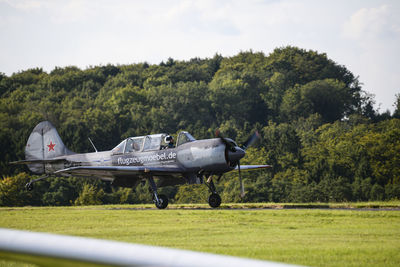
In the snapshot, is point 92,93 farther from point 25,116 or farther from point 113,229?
point 113,229

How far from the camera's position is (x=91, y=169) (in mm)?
19812

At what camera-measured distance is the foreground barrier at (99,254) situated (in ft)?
7.07

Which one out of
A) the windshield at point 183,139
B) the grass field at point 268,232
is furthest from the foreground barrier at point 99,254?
the windshield at point 183,139

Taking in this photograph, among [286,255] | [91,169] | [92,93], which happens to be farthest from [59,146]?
[92,93]

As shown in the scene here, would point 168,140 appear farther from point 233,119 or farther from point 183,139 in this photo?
point 233,119

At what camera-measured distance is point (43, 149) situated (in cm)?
2712

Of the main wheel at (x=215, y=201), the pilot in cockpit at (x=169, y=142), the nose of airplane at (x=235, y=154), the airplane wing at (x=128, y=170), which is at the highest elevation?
the pilot in cockpit at (x=169, y=142)

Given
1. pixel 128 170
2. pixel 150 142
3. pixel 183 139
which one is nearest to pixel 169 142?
pixel 183 139

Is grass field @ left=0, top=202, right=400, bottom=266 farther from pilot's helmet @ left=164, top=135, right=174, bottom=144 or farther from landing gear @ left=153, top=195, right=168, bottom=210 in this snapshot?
pilot's helmet @ left=164, top=135, right=174, bottom=144

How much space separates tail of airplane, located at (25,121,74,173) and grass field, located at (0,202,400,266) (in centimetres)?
1113

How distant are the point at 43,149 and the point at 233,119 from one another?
5645 centimetres

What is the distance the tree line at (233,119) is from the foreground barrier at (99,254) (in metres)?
37.0

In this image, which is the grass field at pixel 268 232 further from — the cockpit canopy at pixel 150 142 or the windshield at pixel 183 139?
the cockpit canopy at pixel 150 142

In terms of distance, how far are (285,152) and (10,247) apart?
53.1 m
